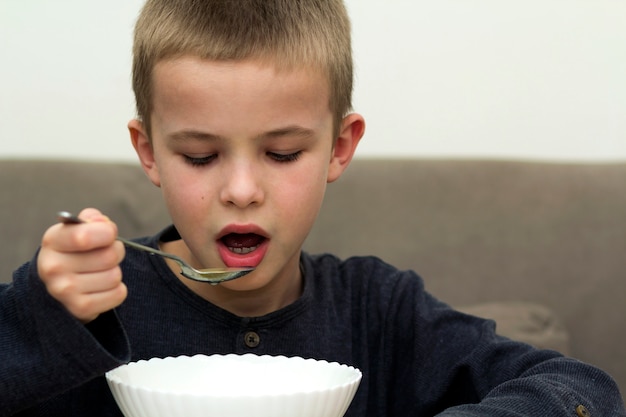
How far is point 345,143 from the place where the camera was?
51.4 inches

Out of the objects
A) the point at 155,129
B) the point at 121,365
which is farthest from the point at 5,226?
the point at 121,365

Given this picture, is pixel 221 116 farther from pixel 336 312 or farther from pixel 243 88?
pixel 336 312

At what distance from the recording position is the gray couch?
6.19ft

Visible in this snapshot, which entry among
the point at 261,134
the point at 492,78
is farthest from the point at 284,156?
the point at 492,78

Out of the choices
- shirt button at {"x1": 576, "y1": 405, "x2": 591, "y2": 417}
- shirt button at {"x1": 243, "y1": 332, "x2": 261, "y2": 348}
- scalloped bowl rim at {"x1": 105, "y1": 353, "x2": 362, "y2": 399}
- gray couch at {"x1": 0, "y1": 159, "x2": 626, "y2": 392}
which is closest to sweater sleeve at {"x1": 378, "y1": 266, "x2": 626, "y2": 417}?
shirt button at {"x1": 576, "y1": 405, "x2": 591, "y2": 417}

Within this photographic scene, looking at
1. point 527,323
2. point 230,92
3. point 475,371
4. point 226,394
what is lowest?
point 527,323

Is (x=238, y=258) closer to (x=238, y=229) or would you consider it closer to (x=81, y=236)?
(x=238, y=229)

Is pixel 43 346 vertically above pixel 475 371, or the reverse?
pixel 43 346

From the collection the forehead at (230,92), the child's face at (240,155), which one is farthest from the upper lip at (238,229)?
the forehead at (230,92)

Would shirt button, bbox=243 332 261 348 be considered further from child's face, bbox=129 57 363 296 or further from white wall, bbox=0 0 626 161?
white wall, bbox=0 0 626 161

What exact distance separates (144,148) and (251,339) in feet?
0.92

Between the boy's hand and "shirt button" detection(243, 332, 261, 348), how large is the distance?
0.36 meters

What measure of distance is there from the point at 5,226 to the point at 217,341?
73 cm

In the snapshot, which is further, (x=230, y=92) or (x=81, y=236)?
A: (x=230, y=92)
